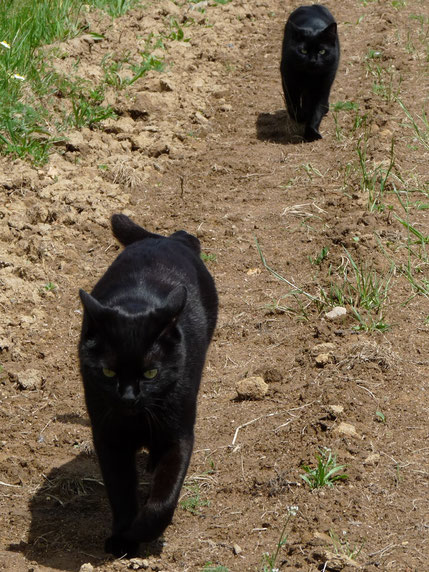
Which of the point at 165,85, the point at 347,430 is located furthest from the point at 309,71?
the point at 347,430

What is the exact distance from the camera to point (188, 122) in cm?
888

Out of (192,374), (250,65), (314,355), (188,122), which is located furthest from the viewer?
(250,65)

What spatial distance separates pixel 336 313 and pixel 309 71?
4014 mm

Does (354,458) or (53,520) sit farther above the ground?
(354,458)

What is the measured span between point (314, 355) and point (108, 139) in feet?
11.7

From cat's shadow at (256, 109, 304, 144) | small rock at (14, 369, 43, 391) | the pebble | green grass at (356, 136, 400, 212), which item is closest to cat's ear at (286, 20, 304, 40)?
cat's shadow at (256, 109, 304, 144)

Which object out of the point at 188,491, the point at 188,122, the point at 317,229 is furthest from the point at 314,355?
the point at 188,122

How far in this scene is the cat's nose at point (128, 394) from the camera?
3674 millimetres

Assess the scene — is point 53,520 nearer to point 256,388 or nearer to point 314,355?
point 256,388

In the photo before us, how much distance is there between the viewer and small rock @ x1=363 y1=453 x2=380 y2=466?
4406 mm

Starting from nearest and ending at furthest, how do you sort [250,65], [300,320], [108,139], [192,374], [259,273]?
[192,374] → [300,320] → [259,273] → [108,139] → [250,65]

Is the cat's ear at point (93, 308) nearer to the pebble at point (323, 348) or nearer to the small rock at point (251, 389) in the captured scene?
the small rock at point (251, 389)

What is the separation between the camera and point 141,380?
12.3 ft

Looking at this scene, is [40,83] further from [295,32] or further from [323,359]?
[323,359]
